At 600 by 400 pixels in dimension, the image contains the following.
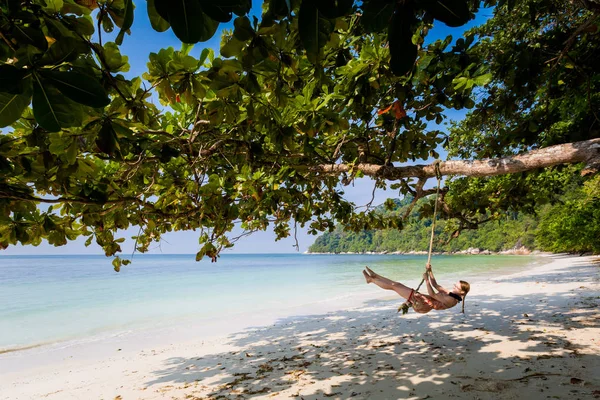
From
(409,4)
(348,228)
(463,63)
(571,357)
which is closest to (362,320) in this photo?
(348,228)

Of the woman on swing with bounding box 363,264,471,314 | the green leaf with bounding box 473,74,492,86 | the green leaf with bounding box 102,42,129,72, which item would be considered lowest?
the woman on swing with bounding box 363,264,471,314

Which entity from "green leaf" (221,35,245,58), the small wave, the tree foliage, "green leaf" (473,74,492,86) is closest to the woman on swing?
the tree foliage

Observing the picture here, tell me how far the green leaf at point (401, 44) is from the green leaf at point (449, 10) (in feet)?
0.17

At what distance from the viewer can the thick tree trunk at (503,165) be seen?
2.11 metres

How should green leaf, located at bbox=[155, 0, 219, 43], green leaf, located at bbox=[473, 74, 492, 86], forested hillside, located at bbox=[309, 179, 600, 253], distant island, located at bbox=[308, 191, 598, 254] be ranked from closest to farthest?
green leaf, located at bbox=[155, 0, 219, 43] → green leaf, located at bbox=[473, 74, 492, 86] → forested hillside, located at bbox=[309, 179, 600, 253] → distant island, located at bbox=[308, 191, 598, 254]

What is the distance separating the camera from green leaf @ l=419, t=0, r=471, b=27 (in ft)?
2.22

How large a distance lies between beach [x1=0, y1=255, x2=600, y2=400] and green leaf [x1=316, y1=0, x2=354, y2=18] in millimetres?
3278

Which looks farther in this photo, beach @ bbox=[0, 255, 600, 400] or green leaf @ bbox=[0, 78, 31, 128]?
beach @ bbox=[0, 255, 600, 400]

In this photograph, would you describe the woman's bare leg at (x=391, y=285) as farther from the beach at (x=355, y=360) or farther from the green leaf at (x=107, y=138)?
the green leaf at (x=107, y=138)

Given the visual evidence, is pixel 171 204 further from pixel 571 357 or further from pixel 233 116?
pixel 571 357

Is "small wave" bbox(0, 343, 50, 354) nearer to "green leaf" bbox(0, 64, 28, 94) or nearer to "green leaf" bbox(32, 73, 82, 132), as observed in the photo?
"green leaf" bbox(32, 73, 82, 132)

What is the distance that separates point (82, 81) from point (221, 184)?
2029mm

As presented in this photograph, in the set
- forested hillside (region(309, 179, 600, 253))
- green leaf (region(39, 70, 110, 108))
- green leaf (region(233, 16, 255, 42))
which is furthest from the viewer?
forested hillside (region(309, 179, 600, 253))

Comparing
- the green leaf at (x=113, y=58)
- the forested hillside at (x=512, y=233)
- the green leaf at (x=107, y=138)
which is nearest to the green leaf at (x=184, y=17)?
the green leaf at (x=113, y=58)
